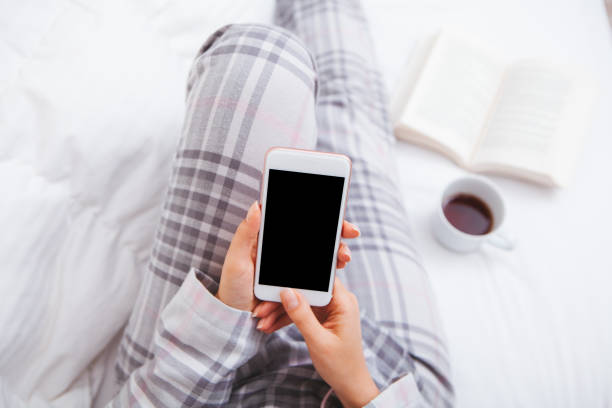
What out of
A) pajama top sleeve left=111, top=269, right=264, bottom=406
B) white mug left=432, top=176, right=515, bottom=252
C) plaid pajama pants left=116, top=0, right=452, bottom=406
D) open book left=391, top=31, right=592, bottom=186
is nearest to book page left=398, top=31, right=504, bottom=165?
open book left=391, top=31, right=592, bottom=186

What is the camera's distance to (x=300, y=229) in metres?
0.43

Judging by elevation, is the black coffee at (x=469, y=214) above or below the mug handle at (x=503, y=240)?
above

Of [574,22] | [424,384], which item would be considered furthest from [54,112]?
[574,22]

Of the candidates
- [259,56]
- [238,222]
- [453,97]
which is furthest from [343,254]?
[453,97]

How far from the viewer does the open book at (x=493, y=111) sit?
2.25ft

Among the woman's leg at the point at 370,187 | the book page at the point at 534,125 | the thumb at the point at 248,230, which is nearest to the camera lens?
the thumb at the point at 248,230

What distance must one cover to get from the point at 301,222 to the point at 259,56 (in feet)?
0.70

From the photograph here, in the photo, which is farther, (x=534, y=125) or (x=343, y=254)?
(x=534, y=125)

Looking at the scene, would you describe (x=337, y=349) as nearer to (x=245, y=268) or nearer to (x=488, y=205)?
(x=245, y=268)

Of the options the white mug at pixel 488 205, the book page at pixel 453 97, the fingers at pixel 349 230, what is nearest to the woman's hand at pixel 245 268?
the fingers at pixel 349 230

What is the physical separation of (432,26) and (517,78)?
0.70ft

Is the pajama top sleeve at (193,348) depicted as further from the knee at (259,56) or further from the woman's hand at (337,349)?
the knee at (259,56)

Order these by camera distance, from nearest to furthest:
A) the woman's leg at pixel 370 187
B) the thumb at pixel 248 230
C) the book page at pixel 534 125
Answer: the thumb at pixel 248 230
the woman's leg at pixel 370 187
the book page at pixel 534 125

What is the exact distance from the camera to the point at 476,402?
57 cm
